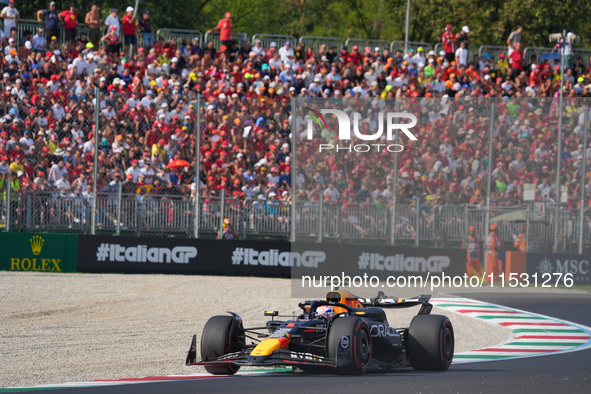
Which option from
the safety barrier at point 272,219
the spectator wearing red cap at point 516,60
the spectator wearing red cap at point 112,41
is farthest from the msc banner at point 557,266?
the spectator wearing red cap at point 112,41

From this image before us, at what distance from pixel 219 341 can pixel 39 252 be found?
13.6 metres

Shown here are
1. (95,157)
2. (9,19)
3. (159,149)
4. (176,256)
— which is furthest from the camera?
(9,19)

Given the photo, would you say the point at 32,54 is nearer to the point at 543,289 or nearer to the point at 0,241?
the point at 0,241

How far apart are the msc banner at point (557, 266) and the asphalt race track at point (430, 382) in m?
9.31

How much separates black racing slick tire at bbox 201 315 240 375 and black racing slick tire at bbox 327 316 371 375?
109 cm

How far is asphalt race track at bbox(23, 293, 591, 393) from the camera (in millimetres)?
8422

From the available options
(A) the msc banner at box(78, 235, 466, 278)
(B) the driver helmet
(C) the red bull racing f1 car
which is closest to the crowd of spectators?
(A) the msc banner at box(78, 235, 466, 278)

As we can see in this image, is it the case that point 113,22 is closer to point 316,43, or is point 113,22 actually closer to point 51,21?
point 51,21

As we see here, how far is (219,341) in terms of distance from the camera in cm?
930

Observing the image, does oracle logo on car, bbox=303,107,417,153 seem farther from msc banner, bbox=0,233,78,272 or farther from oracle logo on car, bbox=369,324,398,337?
oracle logo on car, bbox=369,324,398,337

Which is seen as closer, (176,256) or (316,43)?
(176,256)

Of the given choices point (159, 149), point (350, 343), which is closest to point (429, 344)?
point (350, 343)

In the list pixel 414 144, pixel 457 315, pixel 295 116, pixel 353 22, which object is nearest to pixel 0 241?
pixel 295 116

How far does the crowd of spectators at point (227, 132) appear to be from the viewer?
65.2 feet
